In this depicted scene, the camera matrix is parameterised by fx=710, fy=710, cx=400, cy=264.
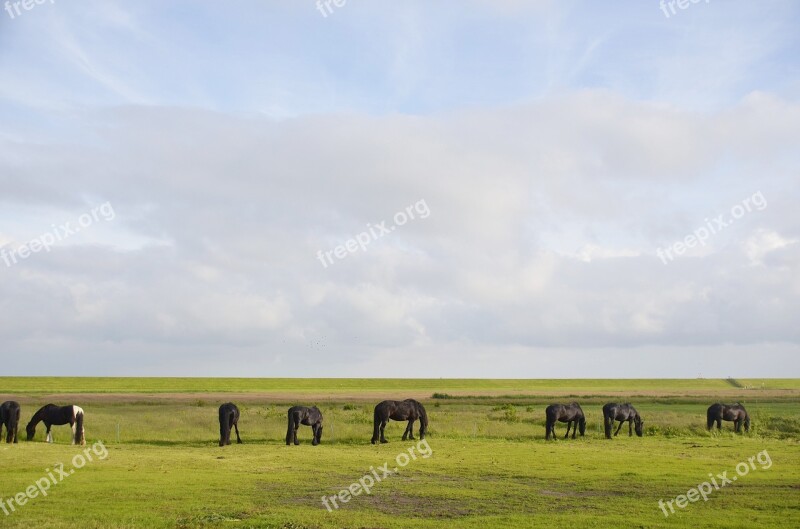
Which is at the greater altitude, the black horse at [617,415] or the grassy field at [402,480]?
the black horse at [617,415]

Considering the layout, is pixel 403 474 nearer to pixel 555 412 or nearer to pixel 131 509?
pixel 131 509

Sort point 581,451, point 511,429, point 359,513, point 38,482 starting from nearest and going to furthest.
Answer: point 359,513 → point 38,482 → point 581,451 → point 511,429

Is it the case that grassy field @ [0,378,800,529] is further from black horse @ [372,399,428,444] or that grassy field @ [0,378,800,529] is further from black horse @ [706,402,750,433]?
black horse @ [706,402,750,433]

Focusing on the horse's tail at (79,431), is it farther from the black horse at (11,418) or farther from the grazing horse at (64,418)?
the black horse at (11,418)

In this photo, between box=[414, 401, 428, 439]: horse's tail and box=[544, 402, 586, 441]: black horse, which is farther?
box=[544, 402, 586, 441]: black horse

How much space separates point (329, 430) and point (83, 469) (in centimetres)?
1650

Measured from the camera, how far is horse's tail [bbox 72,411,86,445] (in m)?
31.5

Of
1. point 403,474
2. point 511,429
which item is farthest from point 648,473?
point 511,429

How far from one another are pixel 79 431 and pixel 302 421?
9826 mm

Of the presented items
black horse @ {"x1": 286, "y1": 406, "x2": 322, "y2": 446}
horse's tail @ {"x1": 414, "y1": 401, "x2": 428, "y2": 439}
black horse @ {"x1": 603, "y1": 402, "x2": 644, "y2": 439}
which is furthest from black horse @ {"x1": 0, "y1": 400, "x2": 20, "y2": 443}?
black horse @ {"x1": 603, "y1": 402, "x2": 644, "y2": 439}

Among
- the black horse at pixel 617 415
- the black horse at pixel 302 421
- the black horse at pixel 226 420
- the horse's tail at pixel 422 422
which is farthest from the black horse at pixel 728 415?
the black horse at pixel 226 420

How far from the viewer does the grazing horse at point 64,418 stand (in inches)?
1243

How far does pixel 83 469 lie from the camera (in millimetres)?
23250

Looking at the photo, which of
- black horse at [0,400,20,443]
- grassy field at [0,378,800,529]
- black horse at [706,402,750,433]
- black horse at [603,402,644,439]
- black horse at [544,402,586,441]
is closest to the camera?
grassy field at [0,378,800,529]
